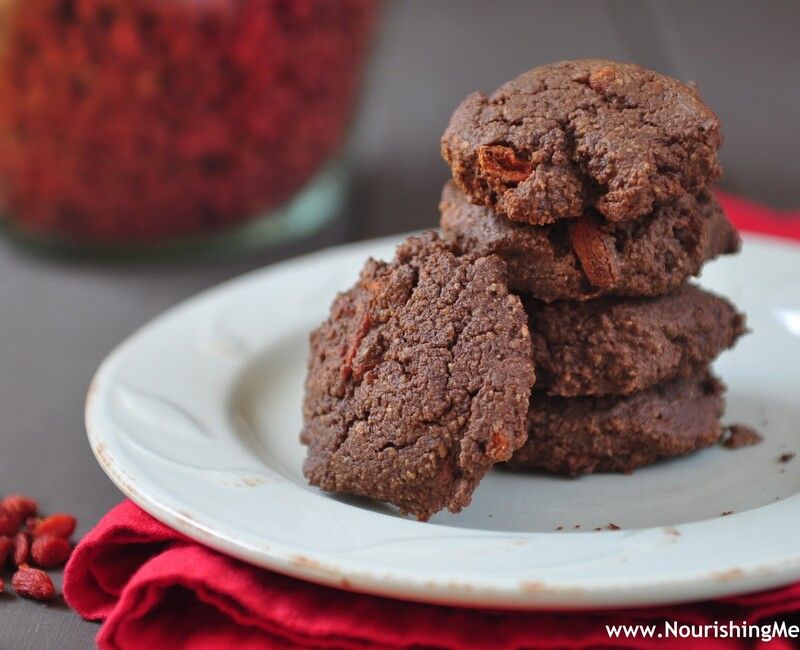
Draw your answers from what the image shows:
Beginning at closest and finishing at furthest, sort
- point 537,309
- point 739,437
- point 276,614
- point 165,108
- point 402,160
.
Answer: point 276,614, point 537,309, point 739,437, point 165,108, point 402,160

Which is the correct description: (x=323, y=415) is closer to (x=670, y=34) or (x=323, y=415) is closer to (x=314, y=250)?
(x=314, y=250)

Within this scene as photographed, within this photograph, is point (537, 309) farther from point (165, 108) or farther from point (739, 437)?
point (165, 108)

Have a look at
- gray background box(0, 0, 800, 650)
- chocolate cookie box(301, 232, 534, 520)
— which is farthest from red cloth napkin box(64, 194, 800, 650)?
chocolate cookie box(301, 232, 534, 520)

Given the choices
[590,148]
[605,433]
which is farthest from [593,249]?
[605,433]

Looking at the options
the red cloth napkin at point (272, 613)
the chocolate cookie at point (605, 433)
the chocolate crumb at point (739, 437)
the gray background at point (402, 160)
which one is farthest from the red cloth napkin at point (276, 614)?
the chocolate crumb at point (739, 437)

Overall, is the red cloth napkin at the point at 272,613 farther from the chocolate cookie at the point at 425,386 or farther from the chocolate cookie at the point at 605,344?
the chocolate cookie at the point at 605,344
